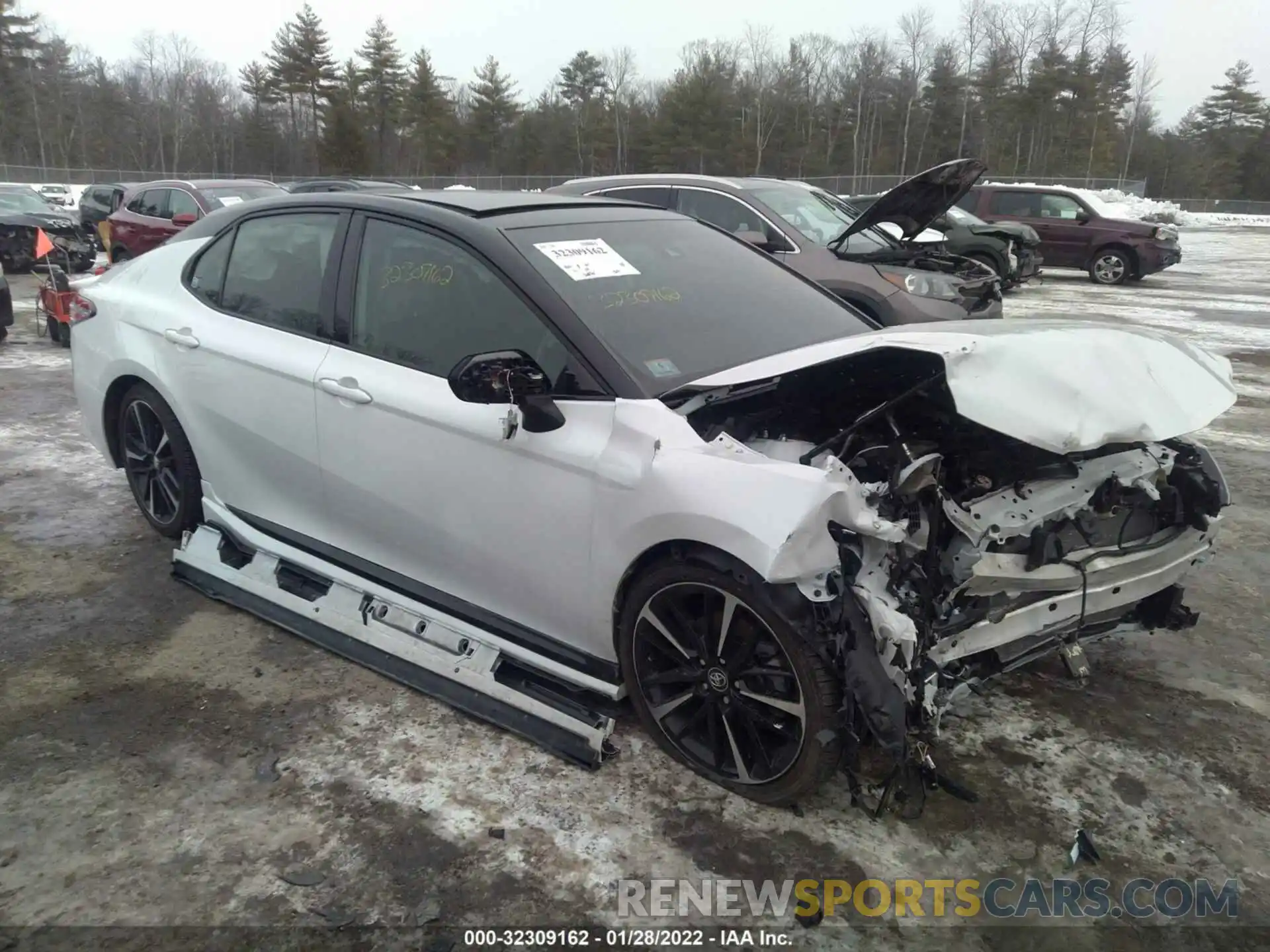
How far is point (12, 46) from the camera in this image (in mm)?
56562

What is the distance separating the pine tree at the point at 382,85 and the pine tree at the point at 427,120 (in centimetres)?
Answer: 95

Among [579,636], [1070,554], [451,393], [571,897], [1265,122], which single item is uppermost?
[1265,122]

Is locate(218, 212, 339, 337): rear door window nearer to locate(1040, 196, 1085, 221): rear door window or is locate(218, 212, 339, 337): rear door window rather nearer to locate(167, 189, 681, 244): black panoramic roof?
locate(167, 189, 681, 244): black panoramic roof

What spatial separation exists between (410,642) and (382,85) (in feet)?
216

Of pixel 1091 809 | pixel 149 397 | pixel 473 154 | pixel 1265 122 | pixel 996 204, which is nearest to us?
pixel 1091 809

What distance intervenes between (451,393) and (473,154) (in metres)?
62.2

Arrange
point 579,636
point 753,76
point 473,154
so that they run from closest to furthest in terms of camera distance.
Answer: point 579,636 → point 473,154 → point 753,76

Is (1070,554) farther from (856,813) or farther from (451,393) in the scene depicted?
(451,393)

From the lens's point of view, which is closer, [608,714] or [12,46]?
[608,714]

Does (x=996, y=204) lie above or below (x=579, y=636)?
above

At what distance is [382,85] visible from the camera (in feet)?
201

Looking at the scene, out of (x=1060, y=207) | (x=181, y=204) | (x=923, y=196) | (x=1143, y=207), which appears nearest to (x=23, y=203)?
(x=181, y=204)

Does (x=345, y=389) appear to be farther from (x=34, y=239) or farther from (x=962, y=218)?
(x=34, y=239)

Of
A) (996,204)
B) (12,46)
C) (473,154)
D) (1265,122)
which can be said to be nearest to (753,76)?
(473,154)
